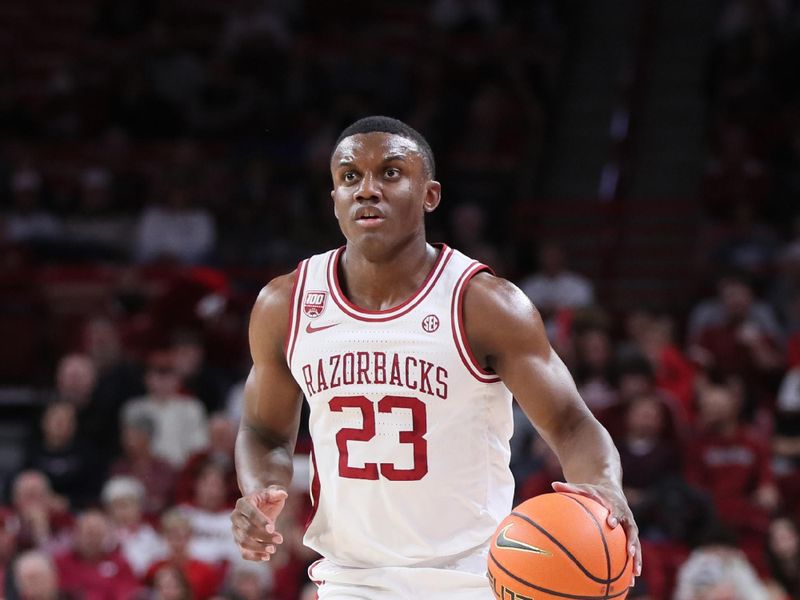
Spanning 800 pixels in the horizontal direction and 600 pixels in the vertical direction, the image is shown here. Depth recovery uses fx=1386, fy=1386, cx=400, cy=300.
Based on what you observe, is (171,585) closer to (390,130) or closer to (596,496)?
(390,130)

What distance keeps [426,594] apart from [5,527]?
5931mm

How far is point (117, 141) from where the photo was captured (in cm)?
1496

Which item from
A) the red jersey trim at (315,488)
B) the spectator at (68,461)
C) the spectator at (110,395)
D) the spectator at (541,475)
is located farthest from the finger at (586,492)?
the spectator at (110,395)

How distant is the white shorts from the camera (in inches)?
175

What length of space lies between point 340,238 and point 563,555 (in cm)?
937

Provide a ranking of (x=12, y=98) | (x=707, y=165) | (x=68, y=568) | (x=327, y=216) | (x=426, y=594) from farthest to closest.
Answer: (x=12, y=98)
(x=707, y=165)
(x=327, y=216)
(x=68, y=568)
(x=426, y=594)

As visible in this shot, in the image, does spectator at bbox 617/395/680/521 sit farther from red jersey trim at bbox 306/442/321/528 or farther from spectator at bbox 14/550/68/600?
red jersey trim at bbox 306/442/321/528

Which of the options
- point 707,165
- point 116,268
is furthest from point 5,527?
point 707,165

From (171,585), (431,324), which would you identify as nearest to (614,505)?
(431,324)

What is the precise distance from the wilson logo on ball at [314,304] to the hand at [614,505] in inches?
40.8

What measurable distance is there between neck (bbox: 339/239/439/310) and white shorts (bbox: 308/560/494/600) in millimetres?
866

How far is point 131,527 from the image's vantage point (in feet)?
32.4

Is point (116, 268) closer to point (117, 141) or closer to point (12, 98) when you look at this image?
point (117, 141)

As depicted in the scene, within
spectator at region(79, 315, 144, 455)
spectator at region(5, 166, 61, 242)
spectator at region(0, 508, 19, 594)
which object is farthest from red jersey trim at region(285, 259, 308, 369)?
spectator at region(5, 166, 61, 242)
